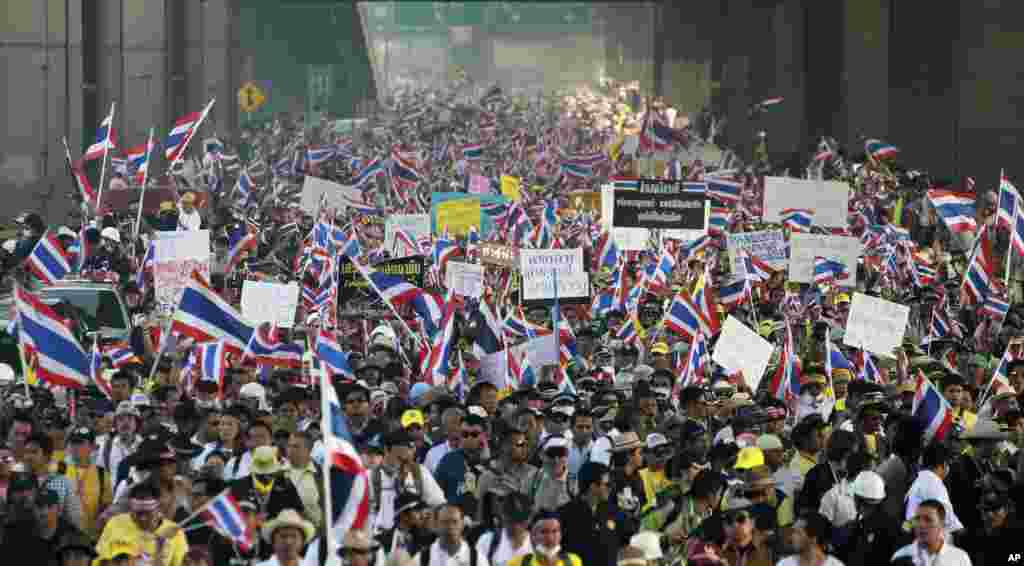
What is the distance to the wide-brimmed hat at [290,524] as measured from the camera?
9.82 m

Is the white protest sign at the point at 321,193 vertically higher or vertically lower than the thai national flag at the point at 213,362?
higher

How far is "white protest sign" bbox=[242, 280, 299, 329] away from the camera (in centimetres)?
1769

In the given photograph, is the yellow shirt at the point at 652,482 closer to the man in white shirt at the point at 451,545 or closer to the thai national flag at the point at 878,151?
the man in white shirt at the point at 451,545

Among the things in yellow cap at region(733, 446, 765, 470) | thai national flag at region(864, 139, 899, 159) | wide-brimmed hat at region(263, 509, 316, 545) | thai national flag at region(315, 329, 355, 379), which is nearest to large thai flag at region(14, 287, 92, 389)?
thai national flag at region(315, 329, 355, 379)

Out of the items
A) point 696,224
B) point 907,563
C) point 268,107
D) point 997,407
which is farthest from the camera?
point 268,107

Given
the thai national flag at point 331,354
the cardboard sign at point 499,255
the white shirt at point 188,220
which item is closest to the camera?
the thai national flag at point 331,354

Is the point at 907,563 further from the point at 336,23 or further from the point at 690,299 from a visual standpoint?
the point at 336,23

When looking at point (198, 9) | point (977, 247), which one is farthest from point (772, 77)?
point (977, 247)

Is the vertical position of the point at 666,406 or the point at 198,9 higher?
the point at 198,9

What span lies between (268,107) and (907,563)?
75.9 meters

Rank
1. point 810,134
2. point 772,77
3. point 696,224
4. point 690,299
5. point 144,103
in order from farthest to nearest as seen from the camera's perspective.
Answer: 1. point 772,77
2. point 810,134
3. point 144,103
4. point 696,224
5. point 690,299

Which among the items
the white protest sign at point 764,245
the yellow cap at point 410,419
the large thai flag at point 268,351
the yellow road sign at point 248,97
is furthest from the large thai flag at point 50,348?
the yellow road sign at point 248,97

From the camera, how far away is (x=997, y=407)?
545 inches

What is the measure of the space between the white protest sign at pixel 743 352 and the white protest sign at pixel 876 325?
1652mm
